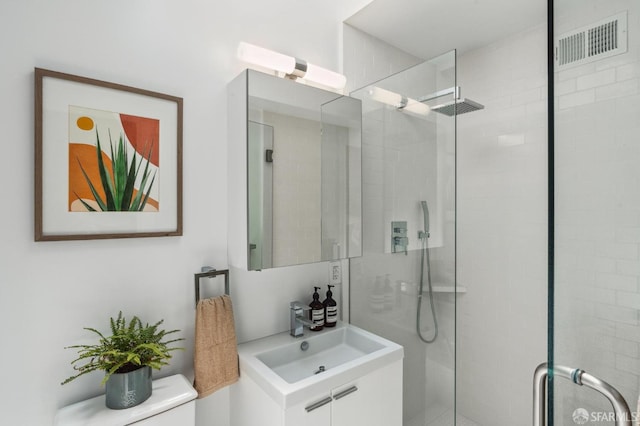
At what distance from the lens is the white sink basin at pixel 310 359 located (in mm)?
1193

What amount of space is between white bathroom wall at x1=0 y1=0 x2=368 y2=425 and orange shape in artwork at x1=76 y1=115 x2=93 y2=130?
0.13m

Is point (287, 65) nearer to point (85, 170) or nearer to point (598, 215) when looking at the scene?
point (85, 170)

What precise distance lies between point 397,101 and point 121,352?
1.56m

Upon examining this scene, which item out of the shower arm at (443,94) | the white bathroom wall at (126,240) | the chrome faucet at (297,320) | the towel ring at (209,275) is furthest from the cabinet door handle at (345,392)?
the shower arm at (443,94)

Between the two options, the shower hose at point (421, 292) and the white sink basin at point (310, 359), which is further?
the shower hose at point (421, 292)

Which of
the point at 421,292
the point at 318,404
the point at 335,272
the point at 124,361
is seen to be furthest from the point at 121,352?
the point at 421,292

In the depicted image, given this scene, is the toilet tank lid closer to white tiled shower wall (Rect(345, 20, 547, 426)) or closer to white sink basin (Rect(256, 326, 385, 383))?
white sink basin (Rect(256, 326, 385, 383))

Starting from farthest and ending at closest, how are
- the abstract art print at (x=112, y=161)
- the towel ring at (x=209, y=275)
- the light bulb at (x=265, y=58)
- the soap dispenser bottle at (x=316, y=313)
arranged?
1. the soap dispenser bottle at (x=316, y=313)
2. the light bulb at (x=265, y=58)
3. the towel ring at (x=209, y=275)
4. the abstract art print at (x=112, y=161)

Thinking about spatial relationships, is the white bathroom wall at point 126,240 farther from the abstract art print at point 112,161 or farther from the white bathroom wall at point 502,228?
the white bathroom wall at point 502,228

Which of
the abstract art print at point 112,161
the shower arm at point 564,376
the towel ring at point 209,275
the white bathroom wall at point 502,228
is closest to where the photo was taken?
the shower arm at point 564,376

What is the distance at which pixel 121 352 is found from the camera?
108 centimetres

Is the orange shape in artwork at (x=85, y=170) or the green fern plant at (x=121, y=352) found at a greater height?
the orange shape in artwork at (x=85, y=170)

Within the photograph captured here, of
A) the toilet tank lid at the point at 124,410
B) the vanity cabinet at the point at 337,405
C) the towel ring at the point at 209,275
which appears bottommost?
the vanity cabinet at the point at 337,405

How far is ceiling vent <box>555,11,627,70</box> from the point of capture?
0.84m
